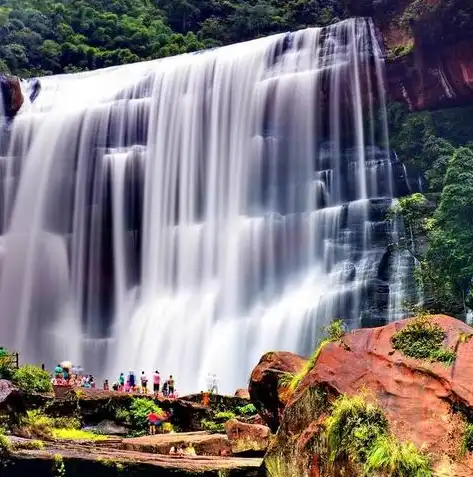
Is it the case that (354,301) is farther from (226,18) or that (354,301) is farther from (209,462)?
(226,18)

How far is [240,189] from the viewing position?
33781 millimetres

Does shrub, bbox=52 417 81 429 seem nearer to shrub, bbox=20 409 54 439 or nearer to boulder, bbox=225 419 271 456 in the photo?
shrub, bbox=20 409 54 439

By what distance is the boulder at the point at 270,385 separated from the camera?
12531mm

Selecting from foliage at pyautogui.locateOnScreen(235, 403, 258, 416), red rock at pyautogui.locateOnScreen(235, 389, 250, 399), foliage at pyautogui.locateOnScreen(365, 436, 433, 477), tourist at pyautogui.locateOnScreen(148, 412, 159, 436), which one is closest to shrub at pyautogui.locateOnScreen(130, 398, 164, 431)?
tourist at pyautogui.locateOnScreen(148, 412, 159, 436)

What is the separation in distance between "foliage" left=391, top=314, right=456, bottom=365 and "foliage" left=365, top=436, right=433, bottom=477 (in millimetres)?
1359

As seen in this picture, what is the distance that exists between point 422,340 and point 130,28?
5149 centimetres

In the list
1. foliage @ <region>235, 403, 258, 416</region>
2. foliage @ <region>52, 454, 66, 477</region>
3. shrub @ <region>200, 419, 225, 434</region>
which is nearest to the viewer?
foliage @ <region>52, 454, 66, 477</region>

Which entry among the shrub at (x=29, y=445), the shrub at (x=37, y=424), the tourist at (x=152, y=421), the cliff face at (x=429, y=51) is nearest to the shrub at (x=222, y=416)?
the tourist at (x=152, y=421)

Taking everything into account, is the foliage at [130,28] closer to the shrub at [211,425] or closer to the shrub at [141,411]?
the shrub at [141,411]

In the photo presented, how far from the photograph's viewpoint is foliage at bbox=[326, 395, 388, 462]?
816 cm

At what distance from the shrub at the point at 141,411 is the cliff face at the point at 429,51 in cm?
2146

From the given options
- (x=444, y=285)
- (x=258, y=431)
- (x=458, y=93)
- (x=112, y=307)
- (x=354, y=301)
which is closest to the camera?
(x=258, y=431)

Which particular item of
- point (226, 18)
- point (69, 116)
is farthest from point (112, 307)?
point (226, 18)

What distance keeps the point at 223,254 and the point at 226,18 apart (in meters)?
29.6
